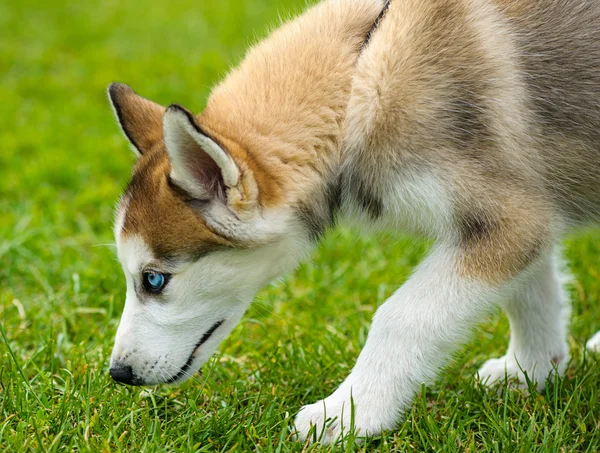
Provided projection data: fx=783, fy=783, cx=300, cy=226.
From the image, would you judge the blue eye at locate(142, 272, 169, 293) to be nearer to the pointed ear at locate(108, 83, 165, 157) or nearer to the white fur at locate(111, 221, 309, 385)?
the white fur at locate(111, 221, 309, 385)

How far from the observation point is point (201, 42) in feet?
33.6

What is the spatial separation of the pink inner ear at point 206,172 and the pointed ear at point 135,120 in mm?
518

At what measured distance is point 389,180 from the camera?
10.4 ft

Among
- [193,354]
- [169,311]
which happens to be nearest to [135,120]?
[169,311]

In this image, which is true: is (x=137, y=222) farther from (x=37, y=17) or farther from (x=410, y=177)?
(x=37, y=17)

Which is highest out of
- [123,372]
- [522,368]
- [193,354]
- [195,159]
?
[195,159]

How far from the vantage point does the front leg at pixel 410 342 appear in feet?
10.3

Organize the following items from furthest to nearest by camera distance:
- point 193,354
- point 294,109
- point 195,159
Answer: point 193,354 < point 294,109 < point 195,159

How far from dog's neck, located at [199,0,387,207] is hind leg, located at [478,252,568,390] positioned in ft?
4.30

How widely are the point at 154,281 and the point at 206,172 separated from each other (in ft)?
1.74

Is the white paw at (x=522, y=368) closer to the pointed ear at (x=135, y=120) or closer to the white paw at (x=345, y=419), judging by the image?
the white paw at (x=345, y=419)

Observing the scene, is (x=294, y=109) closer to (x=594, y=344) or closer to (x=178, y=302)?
(x=178, y=302)

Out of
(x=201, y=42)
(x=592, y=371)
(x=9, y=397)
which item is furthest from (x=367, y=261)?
(x=201, y=42)

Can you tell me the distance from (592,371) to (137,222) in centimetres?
216
